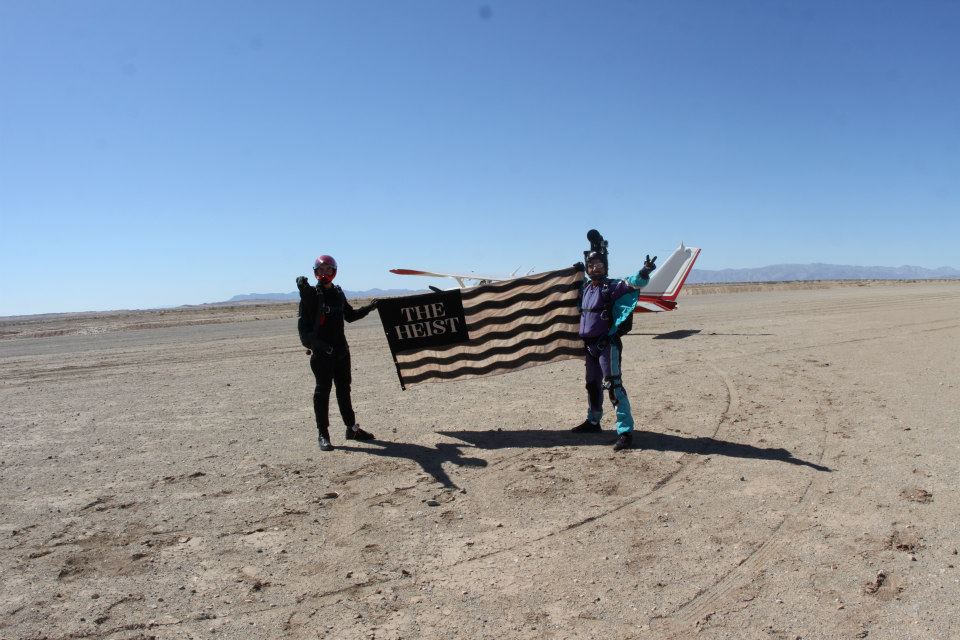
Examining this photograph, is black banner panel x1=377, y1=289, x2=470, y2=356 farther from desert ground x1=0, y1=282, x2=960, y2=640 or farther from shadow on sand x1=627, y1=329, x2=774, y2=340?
shadow on sand x1=627, y1=329, x2=774, y2=340

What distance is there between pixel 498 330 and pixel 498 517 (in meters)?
3.76

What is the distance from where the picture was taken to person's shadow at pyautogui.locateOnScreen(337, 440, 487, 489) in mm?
6637

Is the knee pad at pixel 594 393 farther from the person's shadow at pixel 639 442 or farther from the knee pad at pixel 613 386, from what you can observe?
the knee pad at pixel 613 386

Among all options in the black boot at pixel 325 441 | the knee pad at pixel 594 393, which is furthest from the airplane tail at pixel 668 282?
the black boot at pixel 325 441

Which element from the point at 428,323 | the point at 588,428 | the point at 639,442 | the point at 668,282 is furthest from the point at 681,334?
the point at 428,323

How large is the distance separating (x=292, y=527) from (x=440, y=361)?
3.76 meters

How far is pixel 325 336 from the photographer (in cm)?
756

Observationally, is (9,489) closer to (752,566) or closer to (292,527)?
(292,527)

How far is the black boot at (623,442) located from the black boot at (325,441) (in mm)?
3694

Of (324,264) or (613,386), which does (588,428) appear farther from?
(324,264)

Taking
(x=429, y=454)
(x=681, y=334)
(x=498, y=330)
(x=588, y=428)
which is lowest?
(x=429, y=454)

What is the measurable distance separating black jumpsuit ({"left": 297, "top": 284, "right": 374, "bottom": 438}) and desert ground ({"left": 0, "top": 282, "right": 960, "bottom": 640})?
2.01ft

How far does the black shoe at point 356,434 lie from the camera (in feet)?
26.1

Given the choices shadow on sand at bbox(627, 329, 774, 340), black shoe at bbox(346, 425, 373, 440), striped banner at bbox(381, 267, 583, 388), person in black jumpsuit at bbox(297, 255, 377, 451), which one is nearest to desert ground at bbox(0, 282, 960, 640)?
black shoe at bbox(346, 425, 373, 440)
